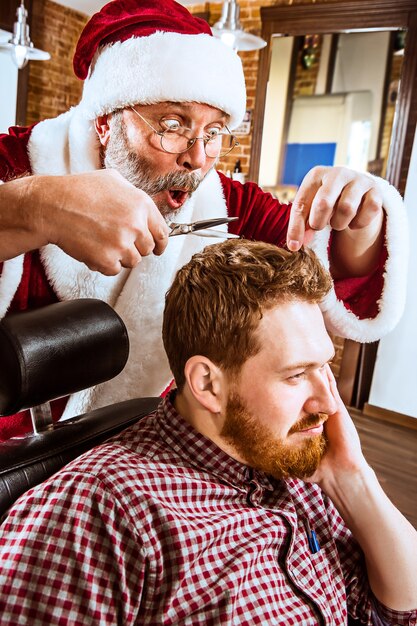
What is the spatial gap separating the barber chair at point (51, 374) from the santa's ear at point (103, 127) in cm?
48

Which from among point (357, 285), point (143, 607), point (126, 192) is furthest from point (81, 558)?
point (357, 285)

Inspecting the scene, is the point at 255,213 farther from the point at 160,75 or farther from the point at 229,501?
the point at 229,501

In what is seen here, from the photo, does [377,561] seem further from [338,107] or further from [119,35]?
[338,107]

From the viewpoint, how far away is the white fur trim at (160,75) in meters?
1.39

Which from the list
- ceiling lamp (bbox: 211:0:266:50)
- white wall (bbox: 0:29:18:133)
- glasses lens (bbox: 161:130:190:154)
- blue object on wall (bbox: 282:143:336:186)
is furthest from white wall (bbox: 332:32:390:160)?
glasses lens (bbox: 161:130:190:154)

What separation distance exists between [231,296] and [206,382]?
0.58 feet

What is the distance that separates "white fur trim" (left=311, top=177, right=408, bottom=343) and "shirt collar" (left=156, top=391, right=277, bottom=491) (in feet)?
1.73

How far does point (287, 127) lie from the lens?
17.1 ft

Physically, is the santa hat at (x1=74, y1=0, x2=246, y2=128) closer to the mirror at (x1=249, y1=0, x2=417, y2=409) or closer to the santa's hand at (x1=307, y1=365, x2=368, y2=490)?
the santa's hand at (x1=307, y1=365, x2=368, y2=490)

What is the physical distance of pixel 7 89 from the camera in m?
5.59

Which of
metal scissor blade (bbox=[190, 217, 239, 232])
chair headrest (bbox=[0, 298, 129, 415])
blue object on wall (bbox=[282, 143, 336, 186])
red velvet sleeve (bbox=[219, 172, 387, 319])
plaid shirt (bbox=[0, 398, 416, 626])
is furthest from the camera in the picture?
blue object on wall (bbox=[282, 143, 336, 186])

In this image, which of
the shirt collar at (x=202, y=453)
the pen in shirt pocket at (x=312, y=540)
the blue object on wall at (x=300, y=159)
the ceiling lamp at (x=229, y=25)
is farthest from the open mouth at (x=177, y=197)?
the blue object on wall at (x=300, y=159)

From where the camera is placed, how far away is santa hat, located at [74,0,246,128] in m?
1.39

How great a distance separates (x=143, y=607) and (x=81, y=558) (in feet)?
0.44
